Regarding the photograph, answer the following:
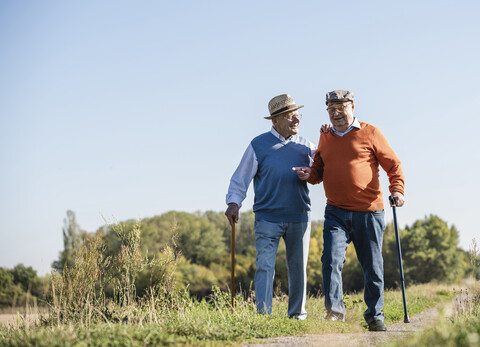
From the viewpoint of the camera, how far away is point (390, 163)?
5.69 metres

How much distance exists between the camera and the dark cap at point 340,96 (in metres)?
5.78

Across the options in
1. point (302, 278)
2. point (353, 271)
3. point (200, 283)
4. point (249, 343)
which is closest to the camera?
point (249, 343)

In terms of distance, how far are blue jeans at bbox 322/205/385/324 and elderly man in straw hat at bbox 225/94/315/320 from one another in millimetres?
450

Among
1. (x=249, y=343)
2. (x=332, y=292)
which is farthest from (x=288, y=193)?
(x=249, y=343)

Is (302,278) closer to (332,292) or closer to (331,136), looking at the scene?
(332,292)

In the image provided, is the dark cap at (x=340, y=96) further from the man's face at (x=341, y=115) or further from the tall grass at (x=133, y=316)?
the tall grass at (x=133, y=316)

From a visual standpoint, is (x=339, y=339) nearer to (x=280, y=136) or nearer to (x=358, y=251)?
(x=358, y=251)

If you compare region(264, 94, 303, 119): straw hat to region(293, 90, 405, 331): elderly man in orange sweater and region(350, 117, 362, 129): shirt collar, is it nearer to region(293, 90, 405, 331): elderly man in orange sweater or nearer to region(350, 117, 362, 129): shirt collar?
region(293, 90, 405, 331): elderly man in orange sweater

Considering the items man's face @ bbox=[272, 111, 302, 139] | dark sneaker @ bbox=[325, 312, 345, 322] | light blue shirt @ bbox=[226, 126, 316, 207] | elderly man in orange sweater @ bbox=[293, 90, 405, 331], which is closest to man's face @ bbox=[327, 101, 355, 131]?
elderly man in orange sweater @ bbox=[293, 90, 405, 331]

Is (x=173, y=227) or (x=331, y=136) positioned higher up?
(x=331, y=136)

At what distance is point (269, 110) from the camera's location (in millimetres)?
6449

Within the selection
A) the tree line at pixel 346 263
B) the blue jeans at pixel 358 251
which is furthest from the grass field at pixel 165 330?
the tree line at pixel 346 263

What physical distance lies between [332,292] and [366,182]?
1.19 m

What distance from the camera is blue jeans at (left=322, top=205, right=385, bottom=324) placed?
562 centimetres
